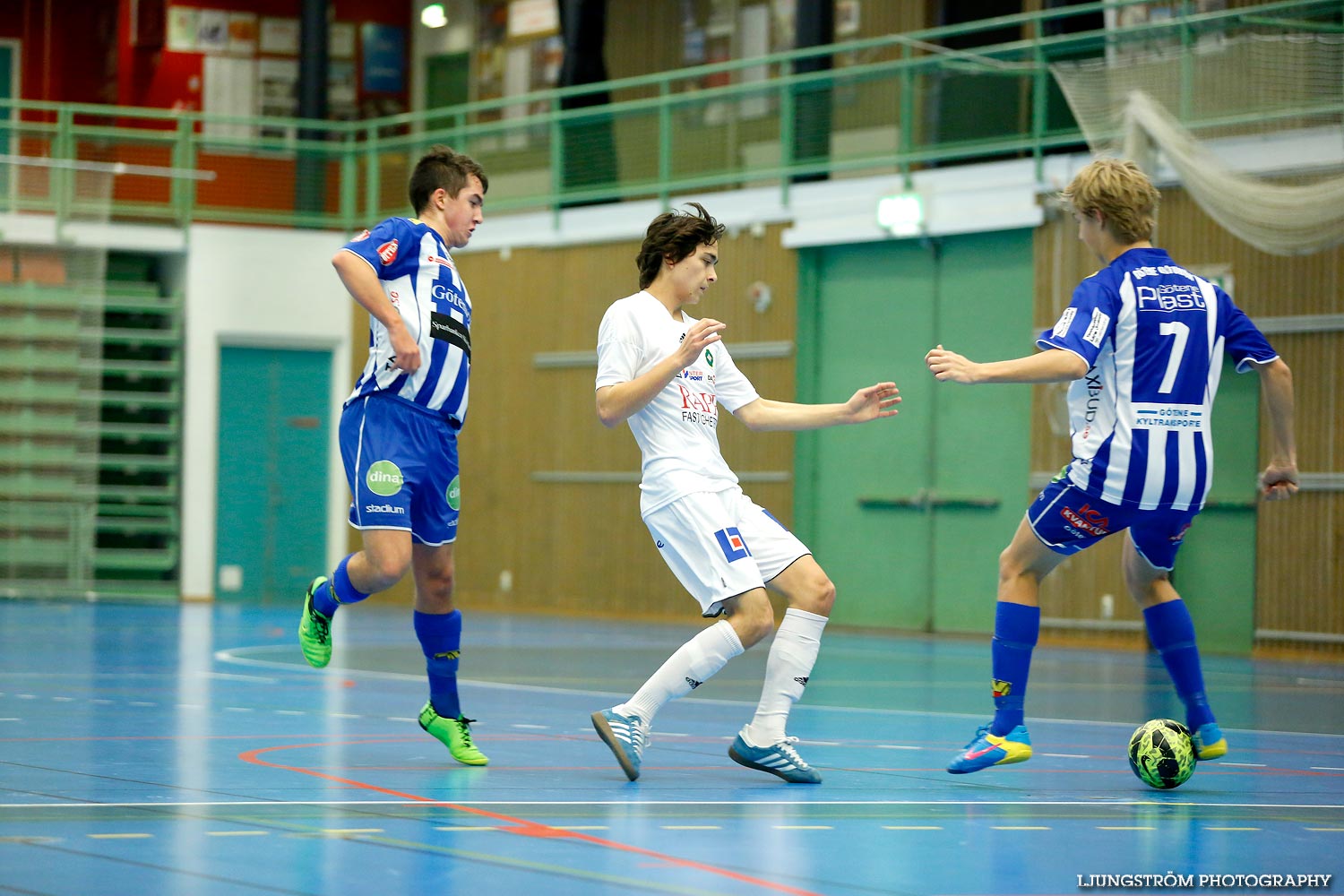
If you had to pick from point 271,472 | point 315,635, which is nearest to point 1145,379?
point 315,635

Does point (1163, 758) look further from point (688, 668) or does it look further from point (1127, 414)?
point (688, 668)

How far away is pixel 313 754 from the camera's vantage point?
6371 millimetres

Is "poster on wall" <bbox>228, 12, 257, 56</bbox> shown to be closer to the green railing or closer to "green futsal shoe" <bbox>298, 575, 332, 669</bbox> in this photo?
the green railing

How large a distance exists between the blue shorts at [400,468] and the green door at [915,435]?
10.7 meters

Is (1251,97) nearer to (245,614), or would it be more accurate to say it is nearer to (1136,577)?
(1136,577)

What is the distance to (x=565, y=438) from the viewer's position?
20.8 metres

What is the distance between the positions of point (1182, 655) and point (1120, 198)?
1.59m

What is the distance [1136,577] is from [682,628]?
10859 mm

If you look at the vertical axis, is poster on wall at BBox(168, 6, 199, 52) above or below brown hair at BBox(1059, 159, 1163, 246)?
above

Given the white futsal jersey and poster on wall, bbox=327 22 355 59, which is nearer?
the white futsal jersey

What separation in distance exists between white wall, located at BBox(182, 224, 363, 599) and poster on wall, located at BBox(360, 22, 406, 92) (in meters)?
3.77

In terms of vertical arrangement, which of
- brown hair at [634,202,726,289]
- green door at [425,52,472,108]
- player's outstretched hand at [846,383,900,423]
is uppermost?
green door at [425,52,472,108]

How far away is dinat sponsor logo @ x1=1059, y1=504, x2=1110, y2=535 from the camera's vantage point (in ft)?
19.4

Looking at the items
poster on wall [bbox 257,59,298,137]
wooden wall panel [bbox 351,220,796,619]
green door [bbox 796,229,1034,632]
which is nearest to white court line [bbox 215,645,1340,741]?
green door [bbox 796,229,1034,632]
